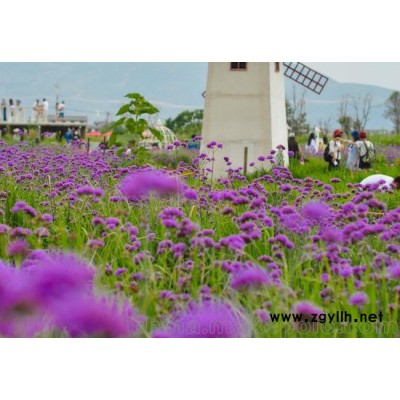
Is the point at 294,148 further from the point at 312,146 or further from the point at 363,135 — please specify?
the point at 363,135

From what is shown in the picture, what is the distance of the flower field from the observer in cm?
297

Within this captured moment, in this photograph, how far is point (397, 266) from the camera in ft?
11.7

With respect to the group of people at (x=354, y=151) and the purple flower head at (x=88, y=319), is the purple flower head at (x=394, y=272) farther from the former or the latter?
the group of people at (x=354, y=151)

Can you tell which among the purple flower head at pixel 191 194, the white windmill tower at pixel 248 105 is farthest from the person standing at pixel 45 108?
the purple flower head at pixel 191 194

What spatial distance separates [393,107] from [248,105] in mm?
2161

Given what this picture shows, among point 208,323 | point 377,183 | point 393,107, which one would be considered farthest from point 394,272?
point 393,107

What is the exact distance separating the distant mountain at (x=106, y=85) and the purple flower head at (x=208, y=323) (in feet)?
7.57

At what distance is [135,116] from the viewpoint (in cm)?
596

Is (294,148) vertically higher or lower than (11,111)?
lower

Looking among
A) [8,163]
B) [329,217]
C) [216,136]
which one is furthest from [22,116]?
[329,217]

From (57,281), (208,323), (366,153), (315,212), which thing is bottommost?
(208,323)

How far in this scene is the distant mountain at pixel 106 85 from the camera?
5.30 meters
